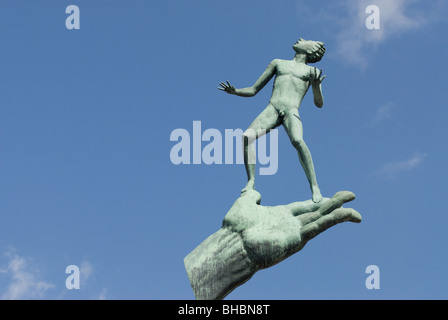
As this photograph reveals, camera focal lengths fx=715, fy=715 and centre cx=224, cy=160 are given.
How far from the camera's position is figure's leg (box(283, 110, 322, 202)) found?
39.6 feet

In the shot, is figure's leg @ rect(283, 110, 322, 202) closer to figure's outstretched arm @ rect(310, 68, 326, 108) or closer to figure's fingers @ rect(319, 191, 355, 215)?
figure's fingers @ rect(319, 191, 355, 215)

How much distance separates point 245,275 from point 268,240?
26.2 inches

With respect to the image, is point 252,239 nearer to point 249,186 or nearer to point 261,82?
A: point 249,186

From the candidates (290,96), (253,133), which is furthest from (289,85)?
(253,133)

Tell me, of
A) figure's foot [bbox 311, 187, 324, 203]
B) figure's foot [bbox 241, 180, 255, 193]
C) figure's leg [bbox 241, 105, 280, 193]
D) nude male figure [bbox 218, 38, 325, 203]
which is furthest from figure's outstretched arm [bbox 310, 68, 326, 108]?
figure's foot [bbox 241, 180, 255, 193]

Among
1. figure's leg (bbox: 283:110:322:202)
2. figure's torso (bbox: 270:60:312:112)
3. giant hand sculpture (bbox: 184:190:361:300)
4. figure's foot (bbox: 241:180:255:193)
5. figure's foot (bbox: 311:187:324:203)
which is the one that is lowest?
giant hand sculpture (bbox: 184:190:361:300)

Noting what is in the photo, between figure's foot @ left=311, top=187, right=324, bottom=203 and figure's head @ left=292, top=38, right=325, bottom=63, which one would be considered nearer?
figure's foot @ left=311, top=187, right=324, bottom=203

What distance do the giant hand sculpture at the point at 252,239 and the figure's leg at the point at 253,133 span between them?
701 millimetres

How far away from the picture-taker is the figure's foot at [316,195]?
11859 millimetres

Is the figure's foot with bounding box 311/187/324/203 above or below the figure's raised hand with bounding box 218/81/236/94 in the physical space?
below

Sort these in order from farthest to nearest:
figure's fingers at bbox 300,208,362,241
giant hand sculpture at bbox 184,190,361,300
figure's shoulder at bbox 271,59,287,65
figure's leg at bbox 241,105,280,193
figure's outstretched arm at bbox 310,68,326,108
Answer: figure's shoulder at bbox 271,59,287,65 < figure's outstretched arm at bbox 310,68,326,108 < figure's leg at bbox 241,105,280,193 < figure's fingers at bbox 300,208,362,241 < giant hand sculpture at bbox 184,190,361,300

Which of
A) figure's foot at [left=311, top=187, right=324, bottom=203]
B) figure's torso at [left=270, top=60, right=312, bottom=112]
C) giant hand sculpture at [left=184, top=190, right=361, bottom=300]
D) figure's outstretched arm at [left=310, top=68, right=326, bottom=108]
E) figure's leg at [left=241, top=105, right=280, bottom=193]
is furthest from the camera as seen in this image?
figure's outstretched arm at [left=310, top=68, right=326, bottom=108]
